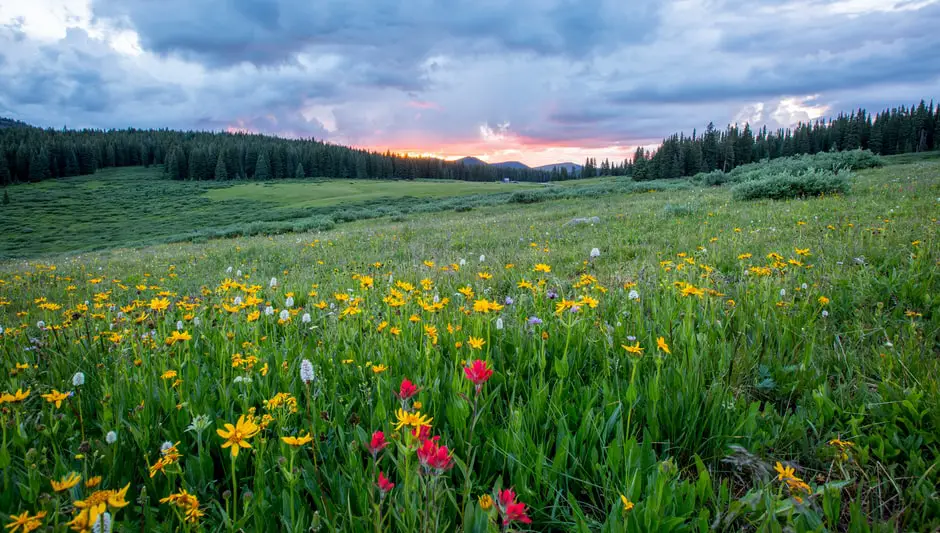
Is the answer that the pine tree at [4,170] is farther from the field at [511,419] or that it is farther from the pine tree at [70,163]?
the field at [511,419]

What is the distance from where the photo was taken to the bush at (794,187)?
1282cm

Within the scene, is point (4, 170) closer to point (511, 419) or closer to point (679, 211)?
point (679, 211)

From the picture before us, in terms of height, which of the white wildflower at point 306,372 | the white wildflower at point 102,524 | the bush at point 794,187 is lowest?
the white wildflower at point 102,524

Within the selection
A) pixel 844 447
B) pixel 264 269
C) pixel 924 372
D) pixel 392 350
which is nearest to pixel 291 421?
pixel 392 350

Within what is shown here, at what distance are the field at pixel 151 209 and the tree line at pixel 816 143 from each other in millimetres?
34080

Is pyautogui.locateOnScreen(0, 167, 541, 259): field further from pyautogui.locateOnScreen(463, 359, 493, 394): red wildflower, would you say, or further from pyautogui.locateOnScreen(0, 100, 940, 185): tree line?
pyautogui.locateOnScreen(463, 359, 493, 394): red wildflower

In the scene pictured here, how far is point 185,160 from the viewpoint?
104125mm

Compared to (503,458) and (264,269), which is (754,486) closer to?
(503,458)

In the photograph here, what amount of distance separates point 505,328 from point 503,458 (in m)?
1.46

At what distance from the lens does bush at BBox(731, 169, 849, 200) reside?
12.8 meters

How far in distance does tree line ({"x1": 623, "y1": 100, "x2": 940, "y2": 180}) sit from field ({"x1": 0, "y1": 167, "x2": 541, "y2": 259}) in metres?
34.1

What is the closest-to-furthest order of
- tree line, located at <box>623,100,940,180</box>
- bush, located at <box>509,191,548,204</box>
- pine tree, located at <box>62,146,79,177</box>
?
bush, located at <box>509,191,548,204</box> → tree line, located at <box>623,100,940,180</box> → pine tree, located at <box>62,146,79,177</box>

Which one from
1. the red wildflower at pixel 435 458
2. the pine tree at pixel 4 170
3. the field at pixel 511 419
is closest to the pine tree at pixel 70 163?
the pine tree at pixel 4 170

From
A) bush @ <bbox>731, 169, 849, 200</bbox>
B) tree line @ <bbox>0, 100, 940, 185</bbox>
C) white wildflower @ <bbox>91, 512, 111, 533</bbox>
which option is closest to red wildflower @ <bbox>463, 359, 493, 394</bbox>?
white wildflower @ <bbox>91, 512, 111, 533</bbox>
